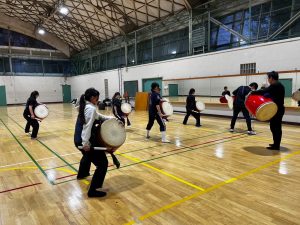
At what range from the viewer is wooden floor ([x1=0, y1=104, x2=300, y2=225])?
279 cm

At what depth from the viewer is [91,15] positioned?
20.2m

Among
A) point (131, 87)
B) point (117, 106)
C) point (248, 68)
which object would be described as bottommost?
point (117, 106)

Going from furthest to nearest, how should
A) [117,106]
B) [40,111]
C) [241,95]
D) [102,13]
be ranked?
[102,13] < [117,106] < [40,111] < [241,95]

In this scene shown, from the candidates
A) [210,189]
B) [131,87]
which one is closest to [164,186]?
[210,189]

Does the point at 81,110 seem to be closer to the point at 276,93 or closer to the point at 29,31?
the point at 276,93

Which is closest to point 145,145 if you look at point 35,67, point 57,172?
point 57,172

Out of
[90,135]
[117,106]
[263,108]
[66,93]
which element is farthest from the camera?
[66,93]

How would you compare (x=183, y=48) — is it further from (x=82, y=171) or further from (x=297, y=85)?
(x=82, y=171)

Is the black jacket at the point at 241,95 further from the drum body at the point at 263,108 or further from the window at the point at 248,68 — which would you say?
the window at the point at 248,68

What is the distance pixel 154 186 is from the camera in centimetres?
366

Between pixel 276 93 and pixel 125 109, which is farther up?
pixel 276 93

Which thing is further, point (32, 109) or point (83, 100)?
point (32, 109)

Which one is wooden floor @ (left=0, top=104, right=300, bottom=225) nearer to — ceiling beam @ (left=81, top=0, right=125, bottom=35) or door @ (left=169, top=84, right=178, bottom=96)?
door @ (left=169, top=84, right=178, bottom=96)

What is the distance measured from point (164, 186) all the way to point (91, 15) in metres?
20.1
